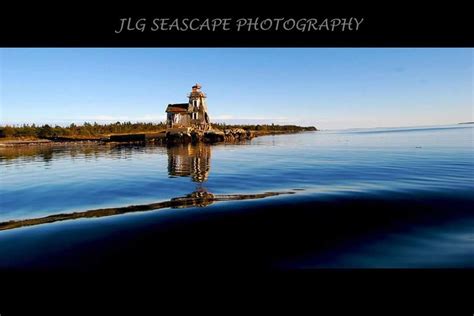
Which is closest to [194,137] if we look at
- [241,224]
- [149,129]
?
[149,129]

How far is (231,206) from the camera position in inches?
416

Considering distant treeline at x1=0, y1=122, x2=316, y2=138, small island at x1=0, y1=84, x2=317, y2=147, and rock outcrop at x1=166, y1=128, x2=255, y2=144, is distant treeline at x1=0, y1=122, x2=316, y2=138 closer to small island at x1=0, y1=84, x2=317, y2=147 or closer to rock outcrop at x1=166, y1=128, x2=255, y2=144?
small island at x1=0, y1=84, x2=317, y2=147

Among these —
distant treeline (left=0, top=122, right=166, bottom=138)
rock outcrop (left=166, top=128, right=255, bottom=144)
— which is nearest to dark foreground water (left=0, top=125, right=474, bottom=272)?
rock outcrop (left=166, top=128, right=255, bottom=144)

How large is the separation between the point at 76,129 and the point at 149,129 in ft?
75.7

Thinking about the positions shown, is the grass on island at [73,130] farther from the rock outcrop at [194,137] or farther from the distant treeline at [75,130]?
the rock outcrop at [194,137]

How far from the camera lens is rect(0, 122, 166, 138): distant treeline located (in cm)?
7044

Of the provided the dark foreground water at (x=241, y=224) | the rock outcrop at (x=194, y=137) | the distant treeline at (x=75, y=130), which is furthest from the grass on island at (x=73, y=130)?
the dark foreground water at (x=241, y=224)

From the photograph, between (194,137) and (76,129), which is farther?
(76,129)

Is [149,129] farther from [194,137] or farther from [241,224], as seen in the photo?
[241,224]

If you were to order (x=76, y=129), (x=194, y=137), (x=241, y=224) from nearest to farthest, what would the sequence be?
(x=241, y=224), (x=194, y=137), (x=76, y=129)

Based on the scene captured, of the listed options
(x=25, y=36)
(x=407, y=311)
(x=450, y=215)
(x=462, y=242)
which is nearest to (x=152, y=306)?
(x=407, y=311)

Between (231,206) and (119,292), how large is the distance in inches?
281

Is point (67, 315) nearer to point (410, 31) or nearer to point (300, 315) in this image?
point (300, 315)

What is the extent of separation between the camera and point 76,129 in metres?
83.9
